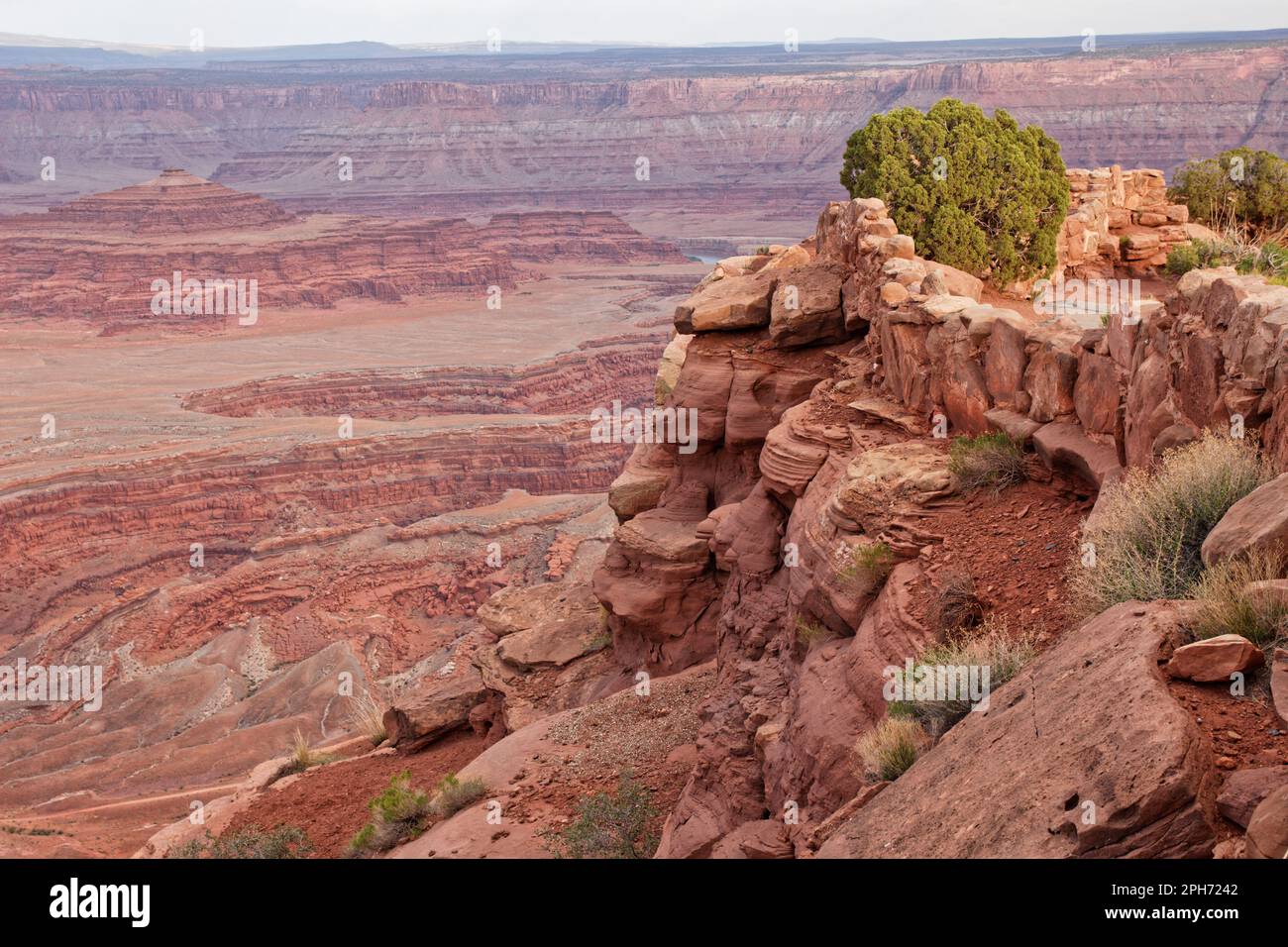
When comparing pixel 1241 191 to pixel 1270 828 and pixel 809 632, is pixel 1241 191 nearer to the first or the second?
pixel 809 632

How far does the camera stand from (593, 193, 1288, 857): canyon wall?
575cm

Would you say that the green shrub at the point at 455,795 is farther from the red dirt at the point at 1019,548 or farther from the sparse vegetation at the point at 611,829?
the red dirt at the point at 1019,548

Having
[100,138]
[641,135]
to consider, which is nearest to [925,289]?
[641,135]

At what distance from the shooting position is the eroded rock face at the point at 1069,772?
4941mm

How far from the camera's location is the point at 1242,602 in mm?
5797

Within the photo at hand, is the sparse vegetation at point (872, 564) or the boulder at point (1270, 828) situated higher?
the boulder at point (1270, 828)

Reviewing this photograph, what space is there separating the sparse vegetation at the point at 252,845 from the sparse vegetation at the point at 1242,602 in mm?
11410

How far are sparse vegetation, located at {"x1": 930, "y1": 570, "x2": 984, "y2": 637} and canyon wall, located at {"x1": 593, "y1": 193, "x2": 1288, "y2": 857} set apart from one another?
0.15 m

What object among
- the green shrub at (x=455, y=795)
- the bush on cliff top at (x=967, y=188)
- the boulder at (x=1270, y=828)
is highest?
the bush on cliff top at (x=967, y=188)

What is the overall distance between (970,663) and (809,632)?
3.34 m

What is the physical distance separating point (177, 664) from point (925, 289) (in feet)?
100.0

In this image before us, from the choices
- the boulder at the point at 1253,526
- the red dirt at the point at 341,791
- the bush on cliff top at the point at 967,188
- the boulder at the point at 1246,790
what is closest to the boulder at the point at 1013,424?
the boulder at the point at 1253,526

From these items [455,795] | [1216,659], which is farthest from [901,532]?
[455,795]

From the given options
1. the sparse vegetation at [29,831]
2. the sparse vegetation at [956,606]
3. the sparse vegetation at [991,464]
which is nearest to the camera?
the sparse vegetation at [956,606]
